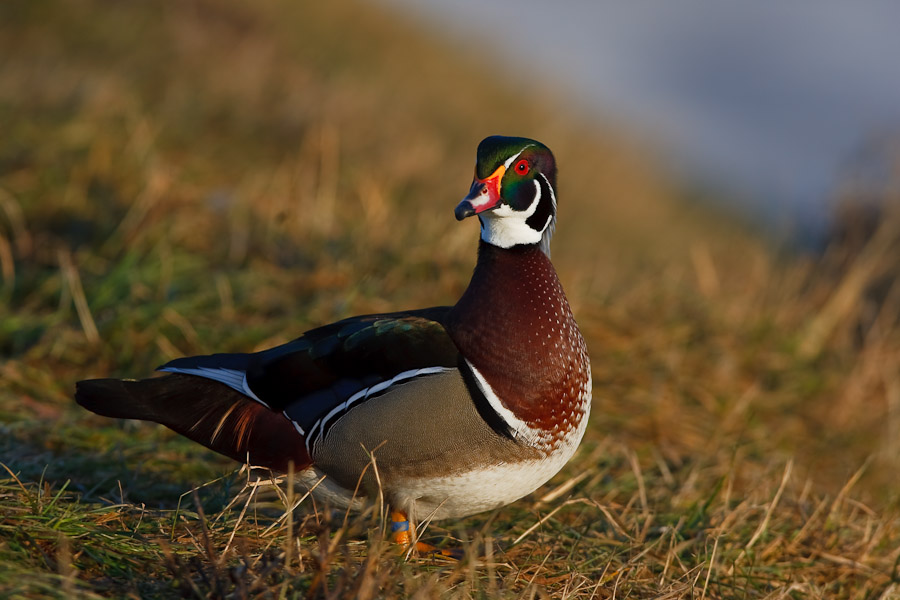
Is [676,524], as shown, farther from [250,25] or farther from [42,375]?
[250,25]

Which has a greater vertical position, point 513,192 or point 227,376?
point 513,192

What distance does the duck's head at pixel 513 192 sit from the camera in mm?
3000

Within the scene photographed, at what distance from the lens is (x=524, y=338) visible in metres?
2.97

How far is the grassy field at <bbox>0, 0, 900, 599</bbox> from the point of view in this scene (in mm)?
2850

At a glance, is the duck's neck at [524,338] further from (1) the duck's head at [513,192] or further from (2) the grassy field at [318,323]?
(2) the grassy field at [318,323]

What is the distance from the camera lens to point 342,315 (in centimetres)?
488

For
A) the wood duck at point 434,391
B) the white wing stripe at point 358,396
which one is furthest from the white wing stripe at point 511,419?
the white wing stripe at point 358,396

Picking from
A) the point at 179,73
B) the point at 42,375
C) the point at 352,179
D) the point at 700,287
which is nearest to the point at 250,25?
the point at 179,73

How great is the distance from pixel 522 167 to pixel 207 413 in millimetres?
1353

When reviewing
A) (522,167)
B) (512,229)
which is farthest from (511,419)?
(522,167)

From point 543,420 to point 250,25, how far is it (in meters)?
8.74

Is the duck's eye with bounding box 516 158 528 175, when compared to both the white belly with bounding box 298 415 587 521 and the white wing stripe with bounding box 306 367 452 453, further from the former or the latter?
the white belly with bounding box 298 415 587 521

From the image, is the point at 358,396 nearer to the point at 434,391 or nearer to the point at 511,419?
the point at 434,391

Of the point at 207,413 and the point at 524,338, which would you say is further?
the point at 207,413
